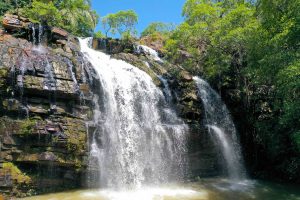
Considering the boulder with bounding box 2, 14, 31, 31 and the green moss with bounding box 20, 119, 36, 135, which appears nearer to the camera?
the green moss with bounding box 20, 119, 36, 135

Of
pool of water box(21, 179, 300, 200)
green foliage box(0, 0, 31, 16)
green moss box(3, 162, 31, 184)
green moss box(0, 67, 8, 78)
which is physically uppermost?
green foliage box(0, 0, 31, 16)

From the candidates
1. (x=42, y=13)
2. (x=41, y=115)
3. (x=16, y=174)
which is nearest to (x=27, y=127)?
(x=41, y=115)

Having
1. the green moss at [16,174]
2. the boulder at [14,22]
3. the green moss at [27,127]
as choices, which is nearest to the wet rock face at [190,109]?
the boulder at [14,22]

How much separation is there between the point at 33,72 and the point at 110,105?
363cm

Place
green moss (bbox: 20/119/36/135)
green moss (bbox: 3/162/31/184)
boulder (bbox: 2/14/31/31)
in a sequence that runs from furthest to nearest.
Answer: boulder (bbox: 2/14/31/31)
green moss (bbox: 20/119/36/135)
green moss (bbox: 3/162/31/184)

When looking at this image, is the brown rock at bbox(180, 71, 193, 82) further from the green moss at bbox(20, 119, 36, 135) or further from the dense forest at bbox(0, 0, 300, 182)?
the green moss at bbox(20, 119, 36, 135)

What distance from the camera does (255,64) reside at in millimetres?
16406

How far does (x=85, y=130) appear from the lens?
13750mm

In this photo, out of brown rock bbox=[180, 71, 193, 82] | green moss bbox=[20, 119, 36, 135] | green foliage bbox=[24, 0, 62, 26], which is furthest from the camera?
green foliage bbox=[24, 0, 62, 26]

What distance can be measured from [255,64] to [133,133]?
22.2 ft

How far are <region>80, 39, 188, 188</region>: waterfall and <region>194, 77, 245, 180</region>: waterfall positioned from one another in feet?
7.29

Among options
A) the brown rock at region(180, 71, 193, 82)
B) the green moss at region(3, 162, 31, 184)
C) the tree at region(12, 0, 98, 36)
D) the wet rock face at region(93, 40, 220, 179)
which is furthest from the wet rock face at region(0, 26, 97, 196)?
the tree at region(12, 0, 98, 36)

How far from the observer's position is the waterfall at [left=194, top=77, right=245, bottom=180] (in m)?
17.8

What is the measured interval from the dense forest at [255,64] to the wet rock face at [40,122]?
5.46 metres
